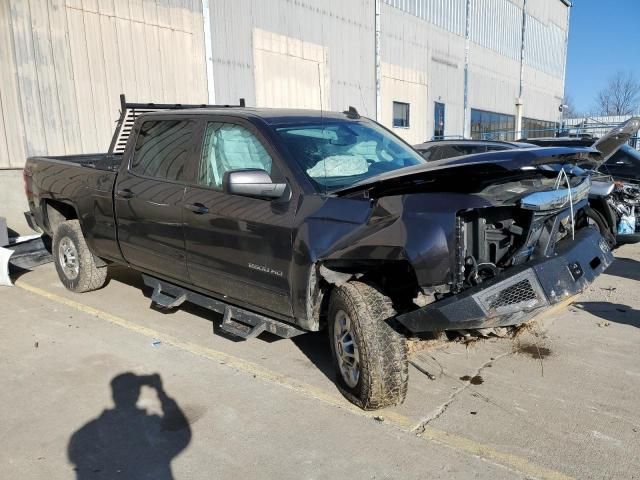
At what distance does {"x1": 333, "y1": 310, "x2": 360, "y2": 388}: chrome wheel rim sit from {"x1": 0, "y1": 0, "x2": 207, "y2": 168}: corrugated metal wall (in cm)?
833

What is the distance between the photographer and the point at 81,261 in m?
5.87

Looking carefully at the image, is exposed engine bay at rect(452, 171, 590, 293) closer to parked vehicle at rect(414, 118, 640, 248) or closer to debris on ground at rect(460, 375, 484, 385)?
parked vehicle at rect(414, 118, 640, 248)

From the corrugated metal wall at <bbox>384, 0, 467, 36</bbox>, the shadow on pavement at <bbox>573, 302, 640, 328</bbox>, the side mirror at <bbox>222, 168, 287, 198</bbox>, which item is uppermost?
the corrugated metal wall at <bbox>384, 0, 467, 36</bbox>

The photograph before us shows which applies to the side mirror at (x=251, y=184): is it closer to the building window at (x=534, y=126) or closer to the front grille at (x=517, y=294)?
the front grille at (x=517, y=294)

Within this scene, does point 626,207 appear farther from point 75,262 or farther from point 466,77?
point 466,77

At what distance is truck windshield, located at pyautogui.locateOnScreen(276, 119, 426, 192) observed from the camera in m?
3.76

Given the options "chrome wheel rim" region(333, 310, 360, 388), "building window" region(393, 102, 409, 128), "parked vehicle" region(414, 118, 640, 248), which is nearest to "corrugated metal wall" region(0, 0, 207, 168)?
"parked vehicle" region(414, 118, 640, 248)

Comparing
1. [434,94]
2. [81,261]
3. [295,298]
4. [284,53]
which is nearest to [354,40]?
[284,53]

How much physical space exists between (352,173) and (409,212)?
3.16ft

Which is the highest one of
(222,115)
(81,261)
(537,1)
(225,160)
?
(537,1)

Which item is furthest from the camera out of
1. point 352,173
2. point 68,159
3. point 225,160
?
point 68,159

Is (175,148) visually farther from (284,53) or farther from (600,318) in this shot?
(284,53)

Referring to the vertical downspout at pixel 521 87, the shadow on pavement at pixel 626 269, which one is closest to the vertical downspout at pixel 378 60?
the shadow on pavement at pixel 626 269

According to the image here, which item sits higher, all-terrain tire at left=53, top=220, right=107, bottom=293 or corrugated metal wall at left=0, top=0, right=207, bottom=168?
corrugated metal wall at left=0, top=0, right=207, bottom=168
